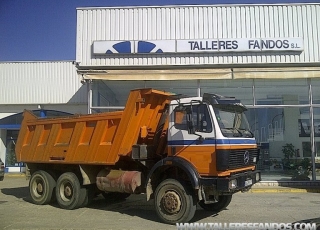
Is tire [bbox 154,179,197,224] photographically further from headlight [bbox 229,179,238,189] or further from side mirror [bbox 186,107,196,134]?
side mirror [bbox 186,107,196,134]

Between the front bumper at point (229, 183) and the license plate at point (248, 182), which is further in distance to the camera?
the license plate at point (248, 182)

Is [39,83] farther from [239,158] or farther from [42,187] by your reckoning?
[239,158]

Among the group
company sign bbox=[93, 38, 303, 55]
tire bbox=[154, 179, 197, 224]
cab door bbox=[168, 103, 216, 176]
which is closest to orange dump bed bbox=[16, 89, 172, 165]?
cab door bbox=[168, 103, 216, 176]

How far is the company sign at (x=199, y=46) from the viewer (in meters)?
14.1

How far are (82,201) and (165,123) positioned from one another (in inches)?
131

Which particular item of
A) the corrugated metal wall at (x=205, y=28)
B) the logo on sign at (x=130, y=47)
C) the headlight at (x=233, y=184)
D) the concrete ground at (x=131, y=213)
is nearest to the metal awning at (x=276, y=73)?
the corrugated metal wall at (x=205, y=28)

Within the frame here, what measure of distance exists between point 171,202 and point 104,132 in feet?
8.60

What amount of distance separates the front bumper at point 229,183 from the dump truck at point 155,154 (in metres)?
0.02

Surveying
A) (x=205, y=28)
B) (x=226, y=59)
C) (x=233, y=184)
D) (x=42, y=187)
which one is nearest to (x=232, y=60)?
(x=226, y=59)

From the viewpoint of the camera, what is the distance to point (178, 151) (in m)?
7.61

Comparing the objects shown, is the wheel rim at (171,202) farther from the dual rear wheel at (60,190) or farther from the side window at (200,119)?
the dual rear wheel at (60,190)

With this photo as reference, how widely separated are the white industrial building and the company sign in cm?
4

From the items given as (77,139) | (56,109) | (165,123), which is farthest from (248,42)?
(56,109)

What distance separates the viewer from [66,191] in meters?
9.53
